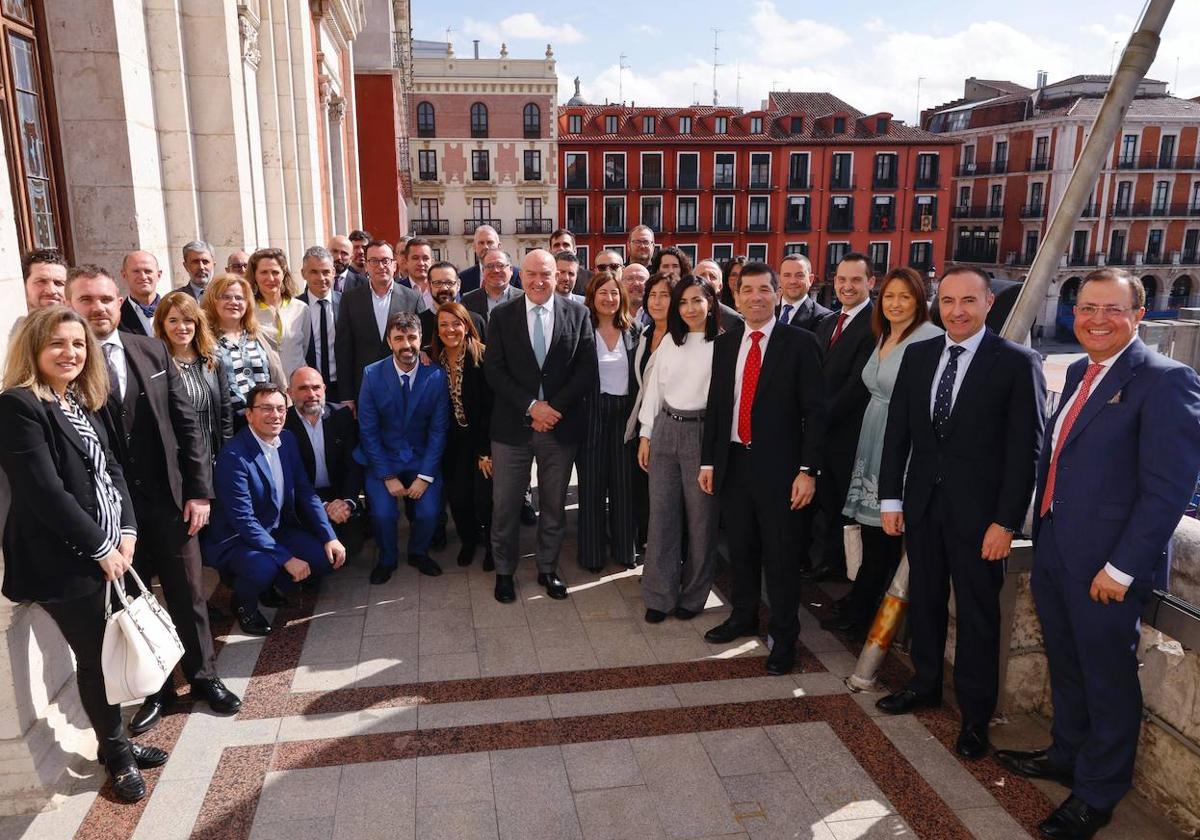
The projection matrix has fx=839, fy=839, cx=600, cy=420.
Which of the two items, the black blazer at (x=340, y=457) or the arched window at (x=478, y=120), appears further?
the arched window at (x=478, y=120)

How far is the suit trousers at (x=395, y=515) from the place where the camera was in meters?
5.83

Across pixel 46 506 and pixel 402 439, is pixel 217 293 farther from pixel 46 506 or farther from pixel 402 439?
pixel 46 506

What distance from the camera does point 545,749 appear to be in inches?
149

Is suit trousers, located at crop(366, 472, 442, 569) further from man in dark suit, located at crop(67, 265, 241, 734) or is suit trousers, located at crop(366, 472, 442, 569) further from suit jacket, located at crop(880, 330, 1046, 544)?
suit jacket, located at crop(880, 330, 1046, 544)

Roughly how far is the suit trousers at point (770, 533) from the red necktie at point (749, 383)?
0.12 metres

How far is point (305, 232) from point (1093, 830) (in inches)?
418

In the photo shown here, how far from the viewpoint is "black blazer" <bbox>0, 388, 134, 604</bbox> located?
309cm

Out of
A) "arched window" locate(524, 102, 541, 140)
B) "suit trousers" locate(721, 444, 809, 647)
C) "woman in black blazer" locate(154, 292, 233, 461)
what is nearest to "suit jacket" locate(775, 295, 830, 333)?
"suit trousers" locate(721, 444, 809, 647)

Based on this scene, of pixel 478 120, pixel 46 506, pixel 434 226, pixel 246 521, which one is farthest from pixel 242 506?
pixel 478 120

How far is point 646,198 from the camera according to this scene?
42031 mm

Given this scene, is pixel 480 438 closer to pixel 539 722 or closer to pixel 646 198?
pixel 539 722

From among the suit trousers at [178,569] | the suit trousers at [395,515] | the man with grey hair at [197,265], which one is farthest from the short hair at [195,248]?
the suit trousers at [178,569]

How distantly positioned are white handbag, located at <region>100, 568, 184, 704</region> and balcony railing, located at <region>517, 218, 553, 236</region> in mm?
39318

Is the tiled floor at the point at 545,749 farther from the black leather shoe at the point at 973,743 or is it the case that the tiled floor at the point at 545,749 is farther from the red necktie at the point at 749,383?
the red necktie at the point at 749,383
